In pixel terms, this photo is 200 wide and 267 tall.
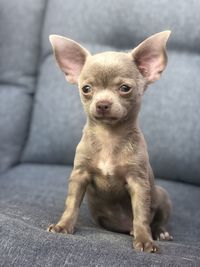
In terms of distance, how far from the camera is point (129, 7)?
2482mm

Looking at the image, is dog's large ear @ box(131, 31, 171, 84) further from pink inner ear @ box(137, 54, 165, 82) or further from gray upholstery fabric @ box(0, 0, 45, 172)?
gray upholstery fabric @ box(0, 0, 45, 172)

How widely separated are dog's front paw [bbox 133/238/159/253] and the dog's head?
341 mm

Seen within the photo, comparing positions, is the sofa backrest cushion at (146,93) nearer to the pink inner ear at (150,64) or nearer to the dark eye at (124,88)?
the pink inner ear at (150,64)

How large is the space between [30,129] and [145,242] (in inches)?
55.7

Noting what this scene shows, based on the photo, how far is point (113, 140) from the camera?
1541mm

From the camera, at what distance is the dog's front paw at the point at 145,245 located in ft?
4.35

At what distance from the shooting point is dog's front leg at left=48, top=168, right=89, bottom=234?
142cm

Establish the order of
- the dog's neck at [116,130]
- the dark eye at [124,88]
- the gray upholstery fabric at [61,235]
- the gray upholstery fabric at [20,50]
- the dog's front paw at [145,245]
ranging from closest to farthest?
the gray upholstery fabric at [61,235] < the dog's front paw at [145,245] < the dark eye at [124,88] < the dog's neck at [116,130] < the gray upholstery fabric at [20,50]

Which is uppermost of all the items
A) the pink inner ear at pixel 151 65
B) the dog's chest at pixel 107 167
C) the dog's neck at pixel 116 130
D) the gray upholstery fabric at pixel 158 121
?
the pink inner ear at pixel 151 65

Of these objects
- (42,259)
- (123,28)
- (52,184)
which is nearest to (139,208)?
(42,259)

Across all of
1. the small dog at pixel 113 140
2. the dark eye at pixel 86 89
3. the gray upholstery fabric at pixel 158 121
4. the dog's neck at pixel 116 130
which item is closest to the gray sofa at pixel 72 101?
the gray upholstery fabric at pixel 158 121

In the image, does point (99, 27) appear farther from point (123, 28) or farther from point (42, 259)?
point (42, 259)

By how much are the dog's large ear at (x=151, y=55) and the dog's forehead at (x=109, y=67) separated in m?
0.04

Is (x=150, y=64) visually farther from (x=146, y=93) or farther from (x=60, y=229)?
(x=146, y=93)
